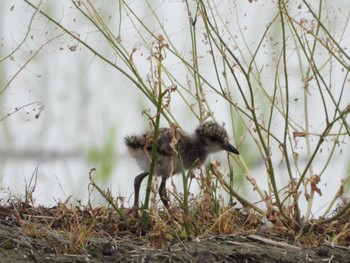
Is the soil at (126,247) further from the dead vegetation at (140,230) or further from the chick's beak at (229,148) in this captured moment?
the chick's beak at (229,148)

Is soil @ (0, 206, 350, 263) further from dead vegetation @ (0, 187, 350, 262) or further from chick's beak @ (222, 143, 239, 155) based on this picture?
chick's beak @ (222, 143, 239, 155)

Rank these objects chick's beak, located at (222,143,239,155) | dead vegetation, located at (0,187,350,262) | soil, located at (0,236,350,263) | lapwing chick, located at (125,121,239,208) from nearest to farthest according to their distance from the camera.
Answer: soil, located at (0,236,350,263) → dead vegetation, located at (0,187,350,262) → lapwing chick, located at (125,121,239,208) → chick's beak, located at (222,143,239,155)

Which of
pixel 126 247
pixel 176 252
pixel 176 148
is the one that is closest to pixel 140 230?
pixel 126 247

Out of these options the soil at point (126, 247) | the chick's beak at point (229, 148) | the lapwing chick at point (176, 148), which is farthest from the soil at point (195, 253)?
the chick's beak at point (229, 148)

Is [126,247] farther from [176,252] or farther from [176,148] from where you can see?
[176,148]

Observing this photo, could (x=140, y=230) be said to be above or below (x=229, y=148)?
below

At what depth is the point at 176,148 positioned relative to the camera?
17.7ft

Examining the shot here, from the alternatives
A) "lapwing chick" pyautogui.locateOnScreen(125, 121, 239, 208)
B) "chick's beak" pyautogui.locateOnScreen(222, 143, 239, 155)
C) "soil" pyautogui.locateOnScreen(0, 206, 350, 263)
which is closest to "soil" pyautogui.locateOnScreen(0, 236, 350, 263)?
"soil" pyautogui.locateOnScreen(0, 206, 350, 263)

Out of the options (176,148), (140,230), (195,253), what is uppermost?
(176,148)

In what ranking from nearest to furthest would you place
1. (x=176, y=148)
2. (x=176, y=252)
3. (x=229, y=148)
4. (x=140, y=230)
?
(x=176, y=252), (x=140, y=230), (x=176, y=148), (x=229, y=148)

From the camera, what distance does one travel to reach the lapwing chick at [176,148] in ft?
17.3

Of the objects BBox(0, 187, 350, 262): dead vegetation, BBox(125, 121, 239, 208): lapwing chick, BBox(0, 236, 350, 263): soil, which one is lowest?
BBox(0, 236, 350, 263): soil

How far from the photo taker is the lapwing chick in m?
5.29

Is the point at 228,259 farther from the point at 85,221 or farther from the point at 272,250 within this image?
the point at 85,221
